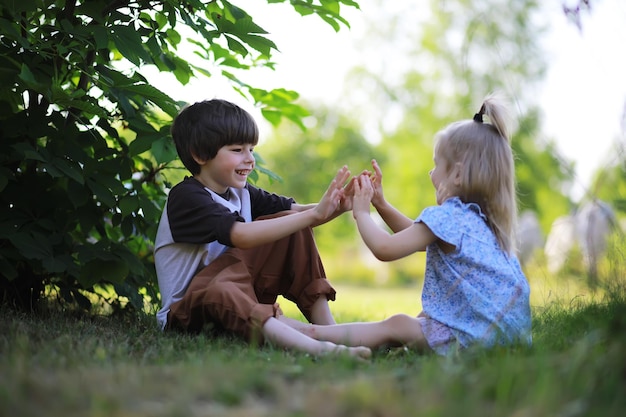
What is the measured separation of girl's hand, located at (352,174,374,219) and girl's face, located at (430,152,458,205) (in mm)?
262

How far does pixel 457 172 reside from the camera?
8.81ft

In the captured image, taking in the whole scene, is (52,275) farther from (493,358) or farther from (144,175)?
(493,358)

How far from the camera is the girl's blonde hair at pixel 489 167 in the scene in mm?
2639

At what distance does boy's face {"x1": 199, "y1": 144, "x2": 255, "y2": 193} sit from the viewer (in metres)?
3.01

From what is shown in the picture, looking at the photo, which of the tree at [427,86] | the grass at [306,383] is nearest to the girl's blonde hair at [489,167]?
the grass at [306,383]

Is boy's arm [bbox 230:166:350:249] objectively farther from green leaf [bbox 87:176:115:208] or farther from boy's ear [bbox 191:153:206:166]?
green leaf [bbox 87:176:115:208]

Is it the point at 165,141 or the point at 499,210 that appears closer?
the point at 499,210

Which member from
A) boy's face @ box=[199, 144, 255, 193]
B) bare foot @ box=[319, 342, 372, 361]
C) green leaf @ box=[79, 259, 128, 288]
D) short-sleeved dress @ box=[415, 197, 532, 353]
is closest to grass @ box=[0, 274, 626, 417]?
bare foot @ box=[319, 342, 372, 361]

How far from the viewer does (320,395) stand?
4.91 ft

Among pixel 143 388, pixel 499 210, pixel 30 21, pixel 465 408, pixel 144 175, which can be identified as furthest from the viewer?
pixel 144 175

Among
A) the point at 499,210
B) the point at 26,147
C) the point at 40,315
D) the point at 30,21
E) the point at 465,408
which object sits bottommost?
the point at 40,315

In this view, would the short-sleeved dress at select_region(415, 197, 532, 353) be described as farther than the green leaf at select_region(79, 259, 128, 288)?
No

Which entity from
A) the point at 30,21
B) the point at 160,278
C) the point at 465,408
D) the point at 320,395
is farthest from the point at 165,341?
the point at 30,21

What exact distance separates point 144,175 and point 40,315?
886mm
